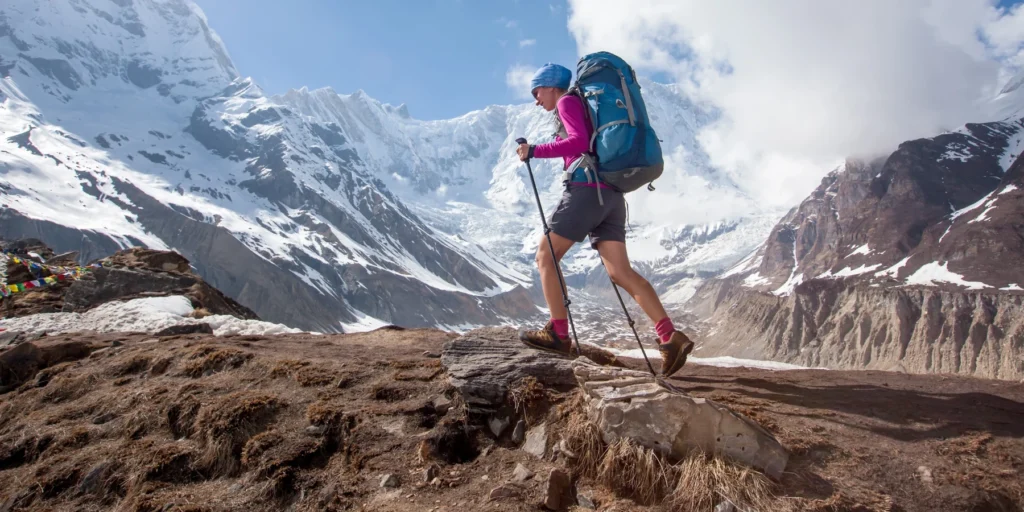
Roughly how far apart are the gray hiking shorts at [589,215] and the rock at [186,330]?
420 inches

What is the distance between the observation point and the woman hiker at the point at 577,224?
18.4 ft

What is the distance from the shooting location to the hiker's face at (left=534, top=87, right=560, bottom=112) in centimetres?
603

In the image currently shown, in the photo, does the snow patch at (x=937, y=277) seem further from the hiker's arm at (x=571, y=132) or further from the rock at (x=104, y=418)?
the rock at (x=104, y=418)

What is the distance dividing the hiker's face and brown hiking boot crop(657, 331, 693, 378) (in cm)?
288

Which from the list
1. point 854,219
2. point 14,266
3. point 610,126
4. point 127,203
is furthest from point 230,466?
point 127,203

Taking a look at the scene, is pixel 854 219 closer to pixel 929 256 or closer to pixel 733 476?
pixel 929 256

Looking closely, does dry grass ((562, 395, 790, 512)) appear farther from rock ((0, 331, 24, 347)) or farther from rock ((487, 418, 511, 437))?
rock ((0, 331, 24, 347))

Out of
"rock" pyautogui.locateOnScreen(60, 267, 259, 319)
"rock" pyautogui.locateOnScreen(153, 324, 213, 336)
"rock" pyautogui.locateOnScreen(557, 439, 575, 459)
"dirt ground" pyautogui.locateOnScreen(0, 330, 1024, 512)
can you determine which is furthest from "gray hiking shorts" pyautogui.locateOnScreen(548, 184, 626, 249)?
"rock" pyautogui.locateOnScreen(60, 267, 259, 319)

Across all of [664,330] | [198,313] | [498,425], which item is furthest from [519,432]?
[198,313]

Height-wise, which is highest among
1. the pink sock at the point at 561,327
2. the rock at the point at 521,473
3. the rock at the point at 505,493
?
the pink sock at the point at 561,327

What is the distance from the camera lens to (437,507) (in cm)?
409

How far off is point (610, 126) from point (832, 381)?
5256 mm

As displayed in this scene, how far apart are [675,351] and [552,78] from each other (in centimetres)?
327

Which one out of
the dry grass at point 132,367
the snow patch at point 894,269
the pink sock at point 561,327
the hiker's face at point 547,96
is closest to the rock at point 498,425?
the pink sock at point 561,327
